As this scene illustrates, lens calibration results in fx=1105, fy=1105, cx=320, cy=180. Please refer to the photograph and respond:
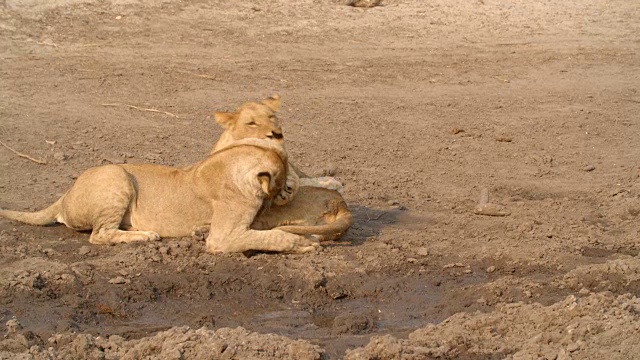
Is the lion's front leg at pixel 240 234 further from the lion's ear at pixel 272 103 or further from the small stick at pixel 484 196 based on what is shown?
the small stick at pixel 484 196

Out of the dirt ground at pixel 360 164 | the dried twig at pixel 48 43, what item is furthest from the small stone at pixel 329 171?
the dried twig at pixel 48 43

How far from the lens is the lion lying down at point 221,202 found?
8203mm

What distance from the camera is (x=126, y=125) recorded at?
11.7 metres

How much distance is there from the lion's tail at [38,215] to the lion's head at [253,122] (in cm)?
155

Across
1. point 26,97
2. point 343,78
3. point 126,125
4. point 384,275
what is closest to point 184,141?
point 126,125

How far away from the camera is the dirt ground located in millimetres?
7078

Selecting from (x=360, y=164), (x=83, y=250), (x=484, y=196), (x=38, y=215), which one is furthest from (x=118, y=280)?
(x=360, y=164)

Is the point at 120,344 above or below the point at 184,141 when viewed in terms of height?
above

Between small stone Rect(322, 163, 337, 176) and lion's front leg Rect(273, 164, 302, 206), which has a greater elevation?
lion's front leg Rect(273, 164, 302, 206)

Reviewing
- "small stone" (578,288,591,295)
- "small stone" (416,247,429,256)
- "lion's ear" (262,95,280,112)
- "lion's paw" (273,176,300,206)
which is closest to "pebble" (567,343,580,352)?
"small stone" (578,288,591,295)

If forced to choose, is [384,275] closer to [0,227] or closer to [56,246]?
[56,246]

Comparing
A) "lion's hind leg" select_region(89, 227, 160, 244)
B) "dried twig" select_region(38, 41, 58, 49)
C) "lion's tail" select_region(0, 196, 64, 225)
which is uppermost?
"lion's hind leg" select_region(89, 227, 160, 244)

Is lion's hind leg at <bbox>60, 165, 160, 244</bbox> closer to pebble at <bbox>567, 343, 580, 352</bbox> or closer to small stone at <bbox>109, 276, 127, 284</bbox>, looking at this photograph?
small stone at <bbox>109, 276, 127, 284</bbox>

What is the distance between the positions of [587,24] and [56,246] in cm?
1072
